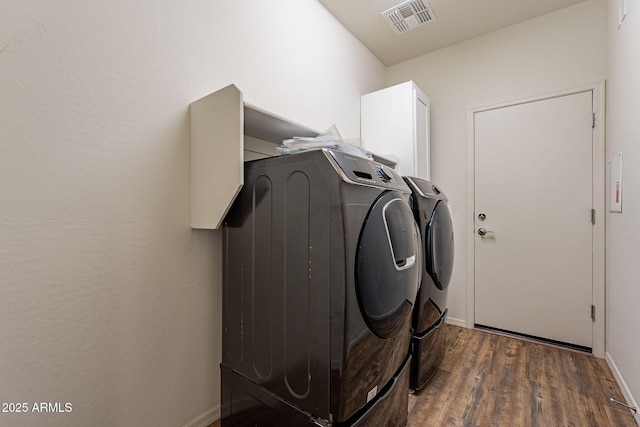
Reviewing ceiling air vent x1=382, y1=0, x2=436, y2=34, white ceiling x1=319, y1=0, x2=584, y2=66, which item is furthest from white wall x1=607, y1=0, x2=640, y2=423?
ceiling air vent x1=382, y1=0, x2=436, y2=34

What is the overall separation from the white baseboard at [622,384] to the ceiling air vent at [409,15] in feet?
9.63

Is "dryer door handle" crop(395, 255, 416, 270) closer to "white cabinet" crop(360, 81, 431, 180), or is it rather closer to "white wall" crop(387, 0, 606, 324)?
"white cabinet" crop(360, 81, 431, 180)

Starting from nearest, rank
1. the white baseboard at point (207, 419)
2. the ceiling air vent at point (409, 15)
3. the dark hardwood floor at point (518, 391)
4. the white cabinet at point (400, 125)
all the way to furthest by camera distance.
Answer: the white baseboard at point (207, 419), the dark hardwood floor at point (518, 391), the ceiling air vent at point (409, 15), the white cabinet at point (400, 125)

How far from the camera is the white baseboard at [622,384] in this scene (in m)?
1.50

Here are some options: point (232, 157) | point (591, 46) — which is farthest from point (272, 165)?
point (591, 46)

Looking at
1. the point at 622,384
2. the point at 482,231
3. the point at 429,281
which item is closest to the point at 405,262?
the point at 429,281

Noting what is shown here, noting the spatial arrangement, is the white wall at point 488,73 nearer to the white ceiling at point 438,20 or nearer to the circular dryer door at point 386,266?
the white ceiling at point 438,20

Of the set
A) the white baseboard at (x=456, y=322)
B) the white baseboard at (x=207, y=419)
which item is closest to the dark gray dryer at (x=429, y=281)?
the white baseboard at (x=456, y=322)

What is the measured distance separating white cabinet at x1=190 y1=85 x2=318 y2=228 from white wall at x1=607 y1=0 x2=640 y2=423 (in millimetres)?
1911

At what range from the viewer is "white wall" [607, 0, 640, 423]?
59.7 inches

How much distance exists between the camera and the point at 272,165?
3.71ft

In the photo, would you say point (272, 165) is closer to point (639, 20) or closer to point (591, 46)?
point (639, 20)

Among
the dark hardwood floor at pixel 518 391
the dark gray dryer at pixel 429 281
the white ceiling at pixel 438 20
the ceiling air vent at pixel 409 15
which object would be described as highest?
the white ceiling at pixel 438 20

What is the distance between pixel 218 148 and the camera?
123cm
